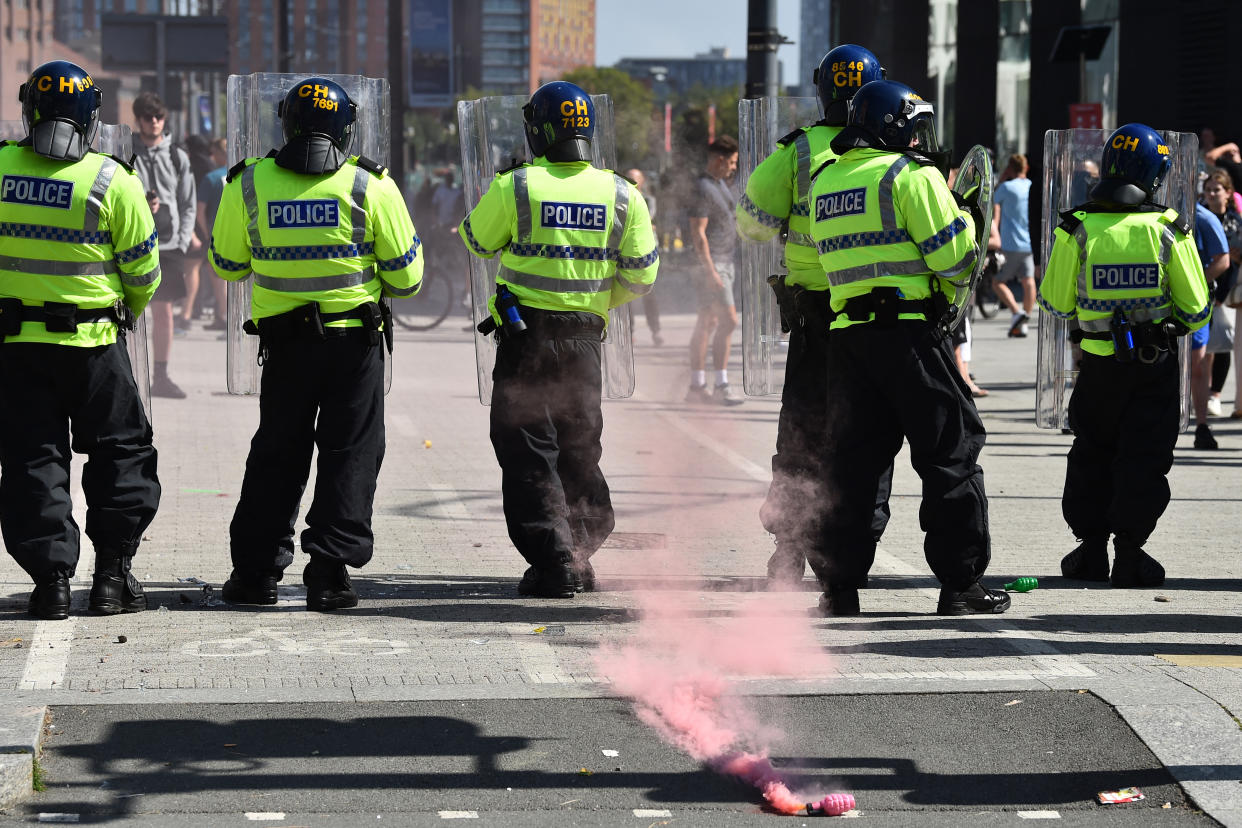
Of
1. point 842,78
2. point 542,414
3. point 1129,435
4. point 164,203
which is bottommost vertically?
point 1129,435

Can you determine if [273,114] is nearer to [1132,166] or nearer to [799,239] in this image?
[799,239]

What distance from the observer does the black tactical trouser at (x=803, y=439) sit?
254 inches

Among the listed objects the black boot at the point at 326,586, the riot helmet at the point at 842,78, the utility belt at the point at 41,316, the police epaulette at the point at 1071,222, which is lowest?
the black boot at the point at 326,586

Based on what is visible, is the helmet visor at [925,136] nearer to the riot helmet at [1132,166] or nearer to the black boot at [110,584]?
the riot helmet at [1132,166]

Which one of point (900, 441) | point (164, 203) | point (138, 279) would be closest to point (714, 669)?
point (900, 441)

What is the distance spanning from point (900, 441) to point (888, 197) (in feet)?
3.04

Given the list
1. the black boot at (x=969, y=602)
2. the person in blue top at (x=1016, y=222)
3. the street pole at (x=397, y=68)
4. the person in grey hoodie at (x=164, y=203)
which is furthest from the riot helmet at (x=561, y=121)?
the street pole at (x=397, y=68)

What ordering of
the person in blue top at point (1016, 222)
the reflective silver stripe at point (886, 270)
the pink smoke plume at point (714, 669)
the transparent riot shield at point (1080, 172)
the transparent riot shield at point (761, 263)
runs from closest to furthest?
1. the pink smoke plume at point (714, 669)
2. the reflective silver stripe at point (886, 270)
3. the transparent riot shield at point (761, 263)
4. the transparent riot shield at point (1080, 172)
5. the person in blue top at point (1016, 222)

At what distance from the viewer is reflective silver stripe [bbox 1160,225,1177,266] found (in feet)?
21.9

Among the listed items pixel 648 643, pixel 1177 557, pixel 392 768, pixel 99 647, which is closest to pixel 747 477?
pixel 1177 557

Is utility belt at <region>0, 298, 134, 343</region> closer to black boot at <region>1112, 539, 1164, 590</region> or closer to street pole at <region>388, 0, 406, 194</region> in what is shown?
black boot at <region>1112, 539, 1164, 590</region>

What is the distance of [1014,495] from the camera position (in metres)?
9.15

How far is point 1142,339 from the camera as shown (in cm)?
669

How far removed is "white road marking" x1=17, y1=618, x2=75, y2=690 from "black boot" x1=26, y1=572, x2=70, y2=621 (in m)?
0.04
